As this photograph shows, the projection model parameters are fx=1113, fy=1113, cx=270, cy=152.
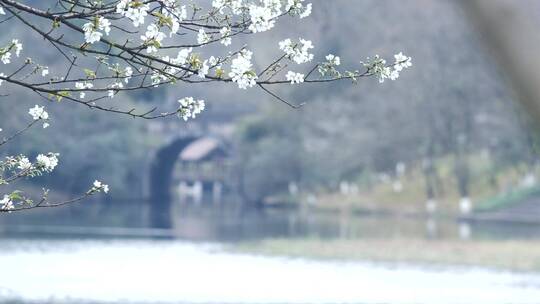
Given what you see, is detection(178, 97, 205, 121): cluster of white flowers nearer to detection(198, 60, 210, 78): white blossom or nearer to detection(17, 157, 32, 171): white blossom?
detection(198, 60, 210, 78): white blossom

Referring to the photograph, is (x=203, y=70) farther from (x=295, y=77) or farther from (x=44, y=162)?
(x=44, y=162)

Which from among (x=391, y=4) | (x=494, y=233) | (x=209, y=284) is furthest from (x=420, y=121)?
(x=209, y=284)

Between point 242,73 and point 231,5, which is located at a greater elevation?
point 231,5

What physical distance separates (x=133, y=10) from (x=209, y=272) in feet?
53.1

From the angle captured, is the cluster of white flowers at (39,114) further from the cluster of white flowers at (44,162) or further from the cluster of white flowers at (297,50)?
the cluster of white flowers at (297,50)

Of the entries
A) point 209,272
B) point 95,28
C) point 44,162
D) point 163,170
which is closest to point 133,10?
point 95,28

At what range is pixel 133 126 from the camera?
52.8m

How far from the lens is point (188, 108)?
152 inches

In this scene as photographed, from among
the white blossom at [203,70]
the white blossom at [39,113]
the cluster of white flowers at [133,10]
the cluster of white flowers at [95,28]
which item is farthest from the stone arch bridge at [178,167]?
the cluster of white flowers at [133,10]

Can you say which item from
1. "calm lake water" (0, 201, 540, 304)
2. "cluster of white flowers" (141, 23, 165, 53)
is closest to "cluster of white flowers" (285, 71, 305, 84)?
"cluster of white flowers" (141, 23, 165, 53)

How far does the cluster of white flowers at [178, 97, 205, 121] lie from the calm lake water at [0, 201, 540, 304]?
9.93 m

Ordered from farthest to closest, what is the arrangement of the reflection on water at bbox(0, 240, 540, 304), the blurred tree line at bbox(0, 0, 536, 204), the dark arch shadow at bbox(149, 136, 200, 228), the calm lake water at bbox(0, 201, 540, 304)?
the dark arch shadow at bbox(149, 136, 200, 228), the blurred tree line at bbox(0, 0, 536, 204), the calm lake water at bbox(0, 201, 540, 304), the reflection on water at bbox(0, 240, 540, 304)

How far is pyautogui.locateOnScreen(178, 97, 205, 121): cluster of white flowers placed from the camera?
3818 millimetres

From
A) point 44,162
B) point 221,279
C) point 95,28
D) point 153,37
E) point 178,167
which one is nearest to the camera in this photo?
point 95,28
